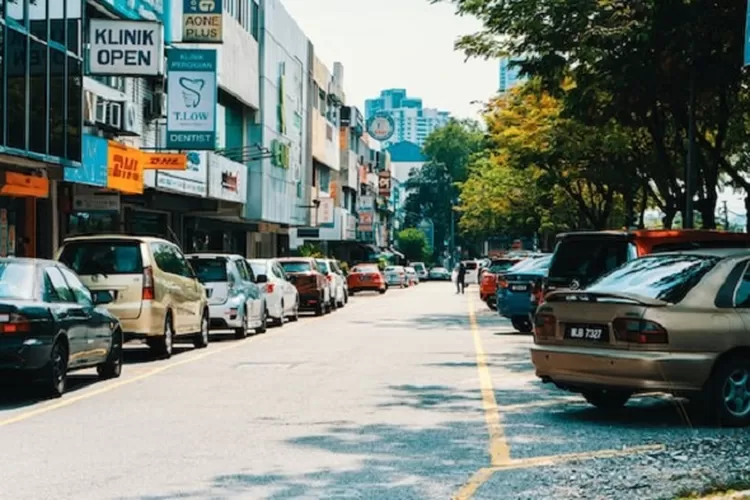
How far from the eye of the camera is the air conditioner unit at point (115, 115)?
29984 millimetres

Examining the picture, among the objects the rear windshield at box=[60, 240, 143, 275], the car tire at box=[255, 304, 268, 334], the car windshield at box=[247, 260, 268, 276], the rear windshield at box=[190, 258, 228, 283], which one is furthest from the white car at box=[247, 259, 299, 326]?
the rear windshield at box=[60, 240, 143, 275]

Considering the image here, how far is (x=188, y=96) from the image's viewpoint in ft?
108

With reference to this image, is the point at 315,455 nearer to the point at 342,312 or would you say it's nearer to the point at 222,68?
the point at 342,312

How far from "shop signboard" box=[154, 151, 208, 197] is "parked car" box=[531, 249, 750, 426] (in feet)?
73.1

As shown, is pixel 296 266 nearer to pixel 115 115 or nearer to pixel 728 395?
pixel 115 115

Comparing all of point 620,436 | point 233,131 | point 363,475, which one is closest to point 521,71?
point 620,436

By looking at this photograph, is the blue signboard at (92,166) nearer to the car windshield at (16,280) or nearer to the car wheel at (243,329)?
the car wheel at (243,329)

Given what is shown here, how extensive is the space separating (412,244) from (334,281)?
103094 mm

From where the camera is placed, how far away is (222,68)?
4341 centimetres

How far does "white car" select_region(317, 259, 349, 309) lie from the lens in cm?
A: 4114

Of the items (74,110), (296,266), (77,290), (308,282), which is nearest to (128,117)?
(74,110)

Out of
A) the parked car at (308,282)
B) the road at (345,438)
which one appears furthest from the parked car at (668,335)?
the parked car at (308,282)

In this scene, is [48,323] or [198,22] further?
[198,22]

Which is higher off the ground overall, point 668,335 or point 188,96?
point 188,96
